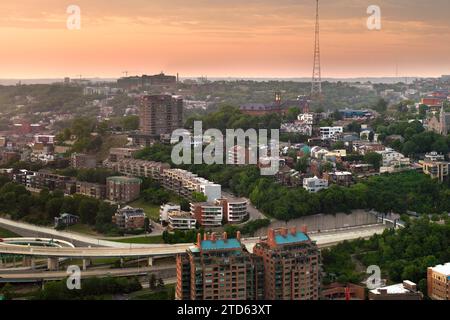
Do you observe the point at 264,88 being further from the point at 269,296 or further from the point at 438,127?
the point at 269,296

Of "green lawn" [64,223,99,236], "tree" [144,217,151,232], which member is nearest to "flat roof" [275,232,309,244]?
"tree" [144,217,151,232]

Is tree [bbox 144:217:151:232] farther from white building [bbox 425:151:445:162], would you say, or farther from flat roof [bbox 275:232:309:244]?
white building [bbox 425:151:445:162]

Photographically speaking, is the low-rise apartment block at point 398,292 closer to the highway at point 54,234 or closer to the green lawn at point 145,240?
the green lawn at point 145,240

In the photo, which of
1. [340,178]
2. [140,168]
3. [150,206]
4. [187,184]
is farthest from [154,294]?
[140,168]

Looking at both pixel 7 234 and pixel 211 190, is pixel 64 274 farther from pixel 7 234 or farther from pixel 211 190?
pixel 211 190

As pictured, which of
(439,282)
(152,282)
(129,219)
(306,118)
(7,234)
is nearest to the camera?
(439,282)

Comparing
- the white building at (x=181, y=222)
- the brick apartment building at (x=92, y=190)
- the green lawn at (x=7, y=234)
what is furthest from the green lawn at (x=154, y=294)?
the brick apartment building at (x=92, y=190)

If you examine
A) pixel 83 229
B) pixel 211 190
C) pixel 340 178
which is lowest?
pixel 83 229

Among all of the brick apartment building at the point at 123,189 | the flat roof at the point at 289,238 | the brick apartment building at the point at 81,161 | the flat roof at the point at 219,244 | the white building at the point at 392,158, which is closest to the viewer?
the flat roof at the point at 219,244
